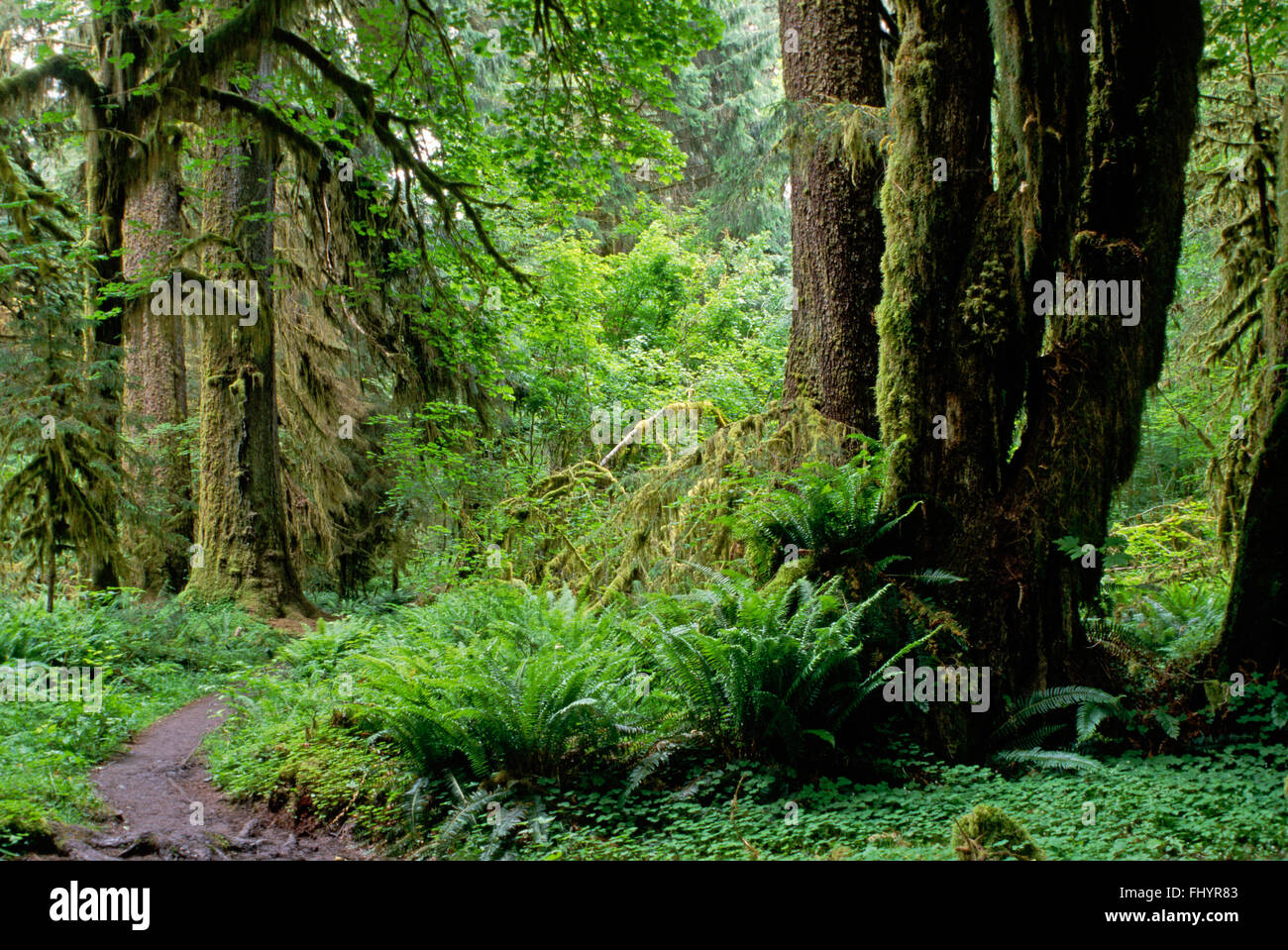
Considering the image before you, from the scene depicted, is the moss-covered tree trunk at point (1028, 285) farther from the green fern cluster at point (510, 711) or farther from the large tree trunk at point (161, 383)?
the large tree trunk at point (161, 383)

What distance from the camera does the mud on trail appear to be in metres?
3.91

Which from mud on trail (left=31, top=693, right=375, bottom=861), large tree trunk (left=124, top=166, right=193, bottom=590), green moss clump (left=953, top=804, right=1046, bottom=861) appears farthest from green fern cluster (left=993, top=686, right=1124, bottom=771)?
large tree trunk (left=124, top=166, right=193, bottom=590)

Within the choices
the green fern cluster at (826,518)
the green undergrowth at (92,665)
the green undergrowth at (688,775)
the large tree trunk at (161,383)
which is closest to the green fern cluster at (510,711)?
the green undergrowth at (688,775)

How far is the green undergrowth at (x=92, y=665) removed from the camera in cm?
424

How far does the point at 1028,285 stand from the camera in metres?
4.62

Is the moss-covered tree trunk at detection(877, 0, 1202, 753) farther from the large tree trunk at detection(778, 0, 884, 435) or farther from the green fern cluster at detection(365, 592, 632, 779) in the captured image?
the green fern cluster at detection(365, 592, 632, 779)

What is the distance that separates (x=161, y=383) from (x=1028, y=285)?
487 inches

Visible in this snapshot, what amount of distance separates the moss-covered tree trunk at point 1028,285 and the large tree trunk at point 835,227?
129 centimetres

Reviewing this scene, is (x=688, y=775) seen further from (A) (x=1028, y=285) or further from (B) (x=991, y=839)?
(A) (x=1028, y=285)

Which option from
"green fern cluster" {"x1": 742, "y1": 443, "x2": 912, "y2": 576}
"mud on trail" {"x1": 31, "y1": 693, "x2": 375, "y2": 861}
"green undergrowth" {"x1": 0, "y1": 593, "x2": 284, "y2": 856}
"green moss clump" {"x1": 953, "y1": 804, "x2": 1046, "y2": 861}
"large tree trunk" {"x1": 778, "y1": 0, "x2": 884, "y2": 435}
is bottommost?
"mud on trail" {"x1": 31, "y1": 693, "x2": 375, "y2": 861}

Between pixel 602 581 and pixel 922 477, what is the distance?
11.6 ft

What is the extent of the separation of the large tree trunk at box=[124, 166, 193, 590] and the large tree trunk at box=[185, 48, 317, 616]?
54 cm
